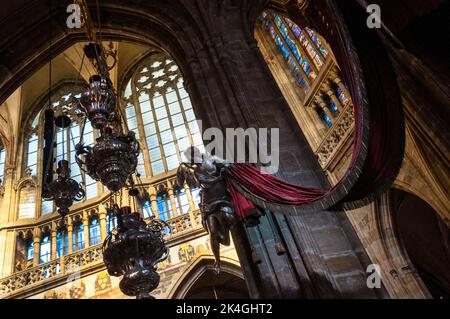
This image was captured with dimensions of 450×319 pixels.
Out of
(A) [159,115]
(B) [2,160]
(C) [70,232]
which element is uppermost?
(B) [2,160]

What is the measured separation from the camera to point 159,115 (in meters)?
14.7

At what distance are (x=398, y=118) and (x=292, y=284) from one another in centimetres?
158

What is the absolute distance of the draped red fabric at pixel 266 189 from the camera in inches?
133

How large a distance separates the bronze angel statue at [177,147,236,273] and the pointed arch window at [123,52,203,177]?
9234 mm

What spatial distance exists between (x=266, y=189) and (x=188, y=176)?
68 centimetres

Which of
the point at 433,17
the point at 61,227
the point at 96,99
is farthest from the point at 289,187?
the point at 61,227

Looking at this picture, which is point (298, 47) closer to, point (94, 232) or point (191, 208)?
point (191, 208)

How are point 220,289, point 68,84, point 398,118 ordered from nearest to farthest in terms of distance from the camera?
point 398,118, point 220,289, point 68,84

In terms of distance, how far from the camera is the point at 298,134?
16.2 feet

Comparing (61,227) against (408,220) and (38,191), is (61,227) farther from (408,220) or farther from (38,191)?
(408,220)

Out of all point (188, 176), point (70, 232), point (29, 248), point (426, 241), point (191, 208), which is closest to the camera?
point (188, 176)

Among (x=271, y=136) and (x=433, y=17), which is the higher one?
(x=271, y=136)

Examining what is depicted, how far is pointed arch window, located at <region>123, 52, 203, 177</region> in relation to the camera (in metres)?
13.5

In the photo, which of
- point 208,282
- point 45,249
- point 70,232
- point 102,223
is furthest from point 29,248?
point 208,282
